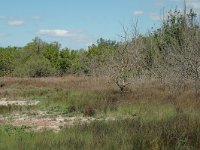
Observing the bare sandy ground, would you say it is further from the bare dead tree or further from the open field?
the bare dead tree

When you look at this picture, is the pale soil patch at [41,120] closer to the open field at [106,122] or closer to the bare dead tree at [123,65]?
the open field at [106,122]

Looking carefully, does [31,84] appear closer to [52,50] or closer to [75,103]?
[75,103]

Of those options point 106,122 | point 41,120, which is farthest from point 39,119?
point 106,122

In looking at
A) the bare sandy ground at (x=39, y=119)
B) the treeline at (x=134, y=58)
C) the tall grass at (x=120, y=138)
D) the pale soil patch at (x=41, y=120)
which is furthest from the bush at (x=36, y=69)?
the tall grass at (x=120, y=138)

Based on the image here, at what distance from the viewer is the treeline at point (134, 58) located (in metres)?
21.3

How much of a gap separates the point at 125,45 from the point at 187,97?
7.51m

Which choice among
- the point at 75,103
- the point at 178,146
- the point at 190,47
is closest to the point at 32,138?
the point at 178,146

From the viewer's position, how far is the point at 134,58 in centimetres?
2706

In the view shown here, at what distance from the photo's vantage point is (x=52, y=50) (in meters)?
66.8

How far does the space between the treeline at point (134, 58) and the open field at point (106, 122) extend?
113cm

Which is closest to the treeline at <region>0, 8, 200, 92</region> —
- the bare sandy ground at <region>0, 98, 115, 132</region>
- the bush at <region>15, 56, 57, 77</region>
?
the bush at <region>15, 56, 57, 77</region>

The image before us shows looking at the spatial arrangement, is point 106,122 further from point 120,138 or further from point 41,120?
point 41,120

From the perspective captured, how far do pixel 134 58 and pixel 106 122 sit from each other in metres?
15.5

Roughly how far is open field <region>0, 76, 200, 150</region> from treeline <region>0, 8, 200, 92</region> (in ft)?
3.70
